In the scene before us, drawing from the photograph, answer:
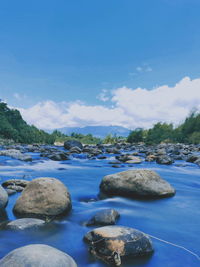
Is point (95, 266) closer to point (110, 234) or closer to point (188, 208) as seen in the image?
point (110, 234)

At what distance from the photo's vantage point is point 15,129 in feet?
186

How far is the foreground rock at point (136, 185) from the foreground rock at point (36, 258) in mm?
3134

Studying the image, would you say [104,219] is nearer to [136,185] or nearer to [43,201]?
[43,201]

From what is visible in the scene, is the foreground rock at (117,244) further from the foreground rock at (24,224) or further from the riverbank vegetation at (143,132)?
the riverbank vegetation at (143,132)

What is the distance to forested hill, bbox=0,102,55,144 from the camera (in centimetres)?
5166

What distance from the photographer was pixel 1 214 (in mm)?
3465

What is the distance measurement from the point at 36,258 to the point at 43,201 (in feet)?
5.78

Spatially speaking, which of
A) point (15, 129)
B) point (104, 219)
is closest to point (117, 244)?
point (104, 219)

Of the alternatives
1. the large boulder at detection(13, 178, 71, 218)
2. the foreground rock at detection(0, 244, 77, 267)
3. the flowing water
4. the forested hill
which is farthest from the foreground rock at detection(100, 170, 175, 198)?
the forested hill

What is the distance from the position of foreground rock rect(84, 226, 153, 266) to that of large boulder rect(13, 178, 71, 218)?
1153mm

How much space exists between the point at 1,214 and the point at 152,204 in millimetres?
2852

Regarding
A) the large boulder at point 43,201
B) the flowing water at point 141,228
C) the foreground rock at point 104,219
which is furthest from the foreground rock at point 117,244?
the large boulder at point 43,201

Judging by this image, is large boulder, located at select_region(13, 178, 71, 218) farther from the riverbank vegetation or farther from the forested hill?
the forested hill

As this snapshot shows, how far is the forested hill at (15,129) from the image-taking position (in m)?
51.7
